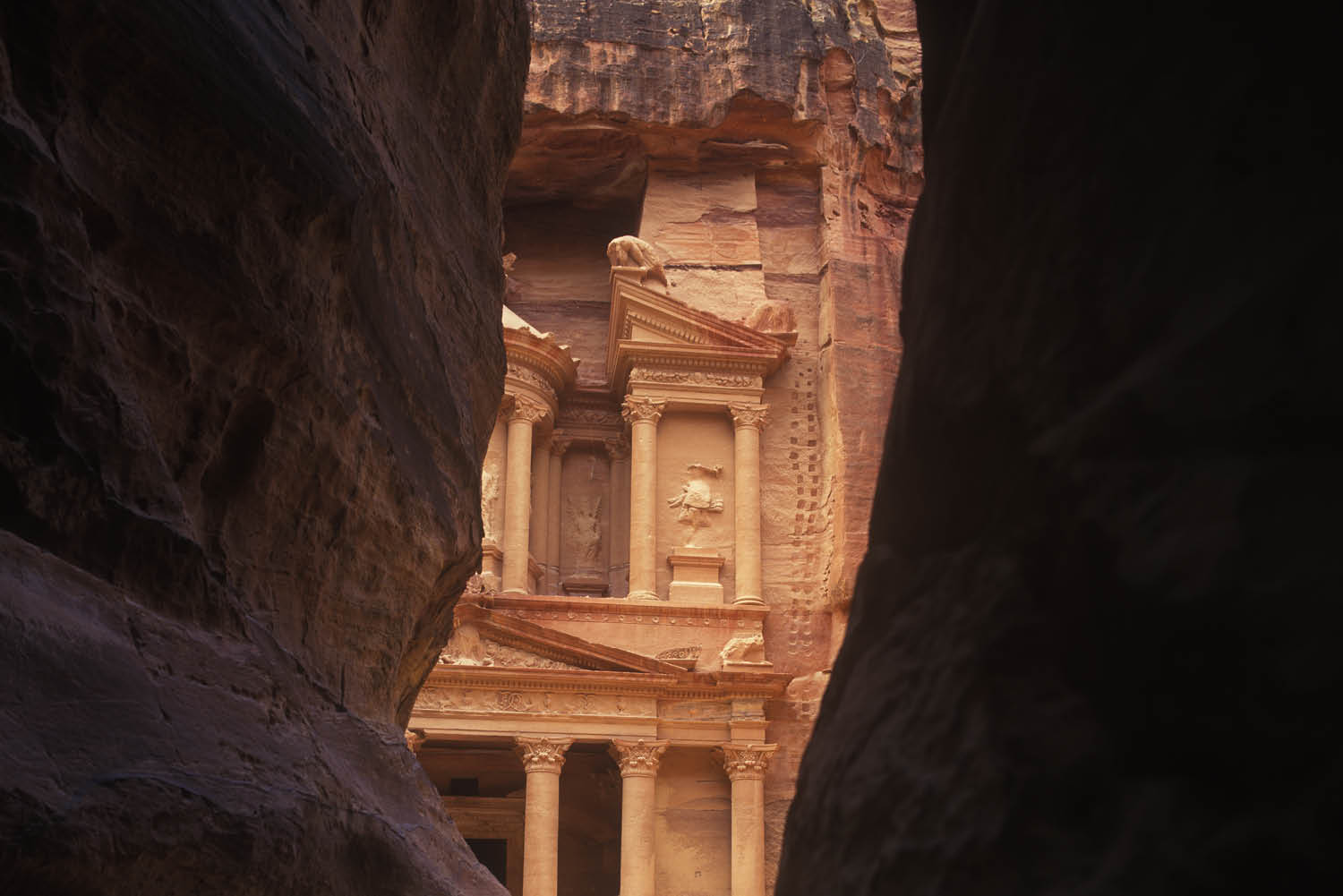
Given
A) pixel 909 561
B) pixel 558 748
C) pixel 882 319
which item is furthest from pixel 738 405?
pixel 909 561

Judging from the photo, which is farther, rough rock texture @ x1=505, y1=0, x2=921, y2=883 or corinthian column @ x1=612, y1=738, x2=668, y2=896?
rough rock texture @ x1=505, y1=0, x2=921, y2=883

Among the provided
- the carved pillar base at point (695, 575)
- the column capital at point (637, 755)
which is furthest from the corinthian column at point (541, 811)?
the carved pillar base at point (695, 575)

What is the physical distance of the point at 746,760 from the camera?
2061 centimetres

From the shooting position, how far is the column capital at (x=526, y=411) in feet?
78.3

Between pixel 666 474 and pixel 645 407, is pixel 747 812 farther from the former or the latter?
pixel 645 407

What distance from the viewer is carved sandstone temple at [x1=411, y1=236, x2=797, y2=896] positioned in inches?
779

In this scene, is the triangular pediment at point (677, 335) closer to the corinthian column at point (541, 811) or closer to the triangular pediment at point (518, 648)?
the triangular pediment at point (518, 648)

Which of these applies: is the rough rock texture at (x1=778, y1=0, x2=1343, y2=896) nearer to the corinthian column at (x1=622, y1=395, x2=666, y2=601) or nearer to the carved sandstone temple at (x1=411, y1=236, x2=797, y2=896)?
the carved sandstone temple at (x1=411, y1=236, x2=797, y2=896)

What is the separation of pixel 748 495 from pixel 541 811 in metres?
7.03

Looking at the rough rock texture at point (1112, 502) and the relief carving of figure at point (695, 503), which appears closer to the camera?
the rough rock texture at point (1112, 502)

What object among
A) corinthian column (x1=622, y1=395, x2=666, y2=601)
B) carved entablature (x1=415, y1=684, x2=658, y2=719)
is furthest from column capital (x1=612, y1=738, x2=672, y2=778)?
corinthian column (x1=622, y1=395, x2=666, y2=601)

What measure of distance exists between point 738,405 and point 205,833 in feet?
72.2

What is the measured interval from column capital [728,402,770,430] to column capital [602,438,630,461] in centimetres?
262

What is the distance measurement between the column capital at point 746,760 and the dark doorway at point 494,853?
4162 mm
